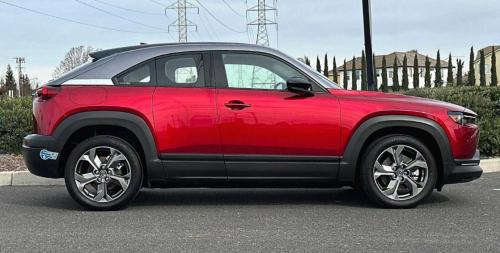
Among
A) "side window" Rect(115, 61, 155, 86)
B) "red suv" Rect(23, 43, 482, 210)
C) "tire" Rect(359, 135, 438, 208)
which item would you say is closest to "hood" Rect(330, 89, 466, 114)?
"red suv" Rect(23, 43, 482, 210)

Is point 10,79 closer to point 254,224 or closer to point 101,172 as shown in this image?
point 101,172

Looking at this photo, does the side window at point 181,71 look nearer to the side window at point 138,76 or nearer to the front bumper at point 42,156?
the side window at point 138,76

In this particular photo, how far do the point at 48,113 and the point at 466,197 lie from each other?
186 inches

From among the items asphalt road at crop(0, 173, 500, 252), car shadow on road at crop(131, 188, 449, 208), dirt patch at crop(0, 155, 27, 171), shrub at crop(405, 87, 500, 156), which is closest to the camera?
asphalt road at crop(0, 173, 500, 252)

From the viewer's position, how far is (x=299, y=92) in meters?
5.69

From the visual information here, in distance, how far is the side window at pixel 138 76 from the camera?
575 cm

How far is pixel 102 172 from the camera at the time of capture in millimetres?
5652

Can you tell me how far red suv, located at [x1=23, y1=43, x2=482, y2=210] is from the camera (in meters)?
5.60

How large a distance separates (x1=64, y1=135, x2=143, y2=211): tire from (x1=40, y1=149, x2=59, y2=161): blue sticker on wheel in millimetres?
142

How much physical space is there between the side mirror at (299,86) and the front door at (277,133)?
0.18ft

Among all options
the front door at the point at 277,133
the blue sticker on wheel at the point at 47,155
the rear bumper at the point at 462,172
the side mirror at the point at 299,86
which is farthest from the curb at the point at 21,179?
the rear bumper at the point at 462,172

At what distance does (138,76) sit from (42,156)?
124 cm

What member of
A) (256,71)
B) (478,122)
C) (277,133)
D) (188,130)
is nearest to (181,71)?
(188,130)

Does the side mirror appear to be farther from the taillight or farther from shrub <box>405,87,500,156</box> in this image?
shrub <box>405,87,500,156</box>
